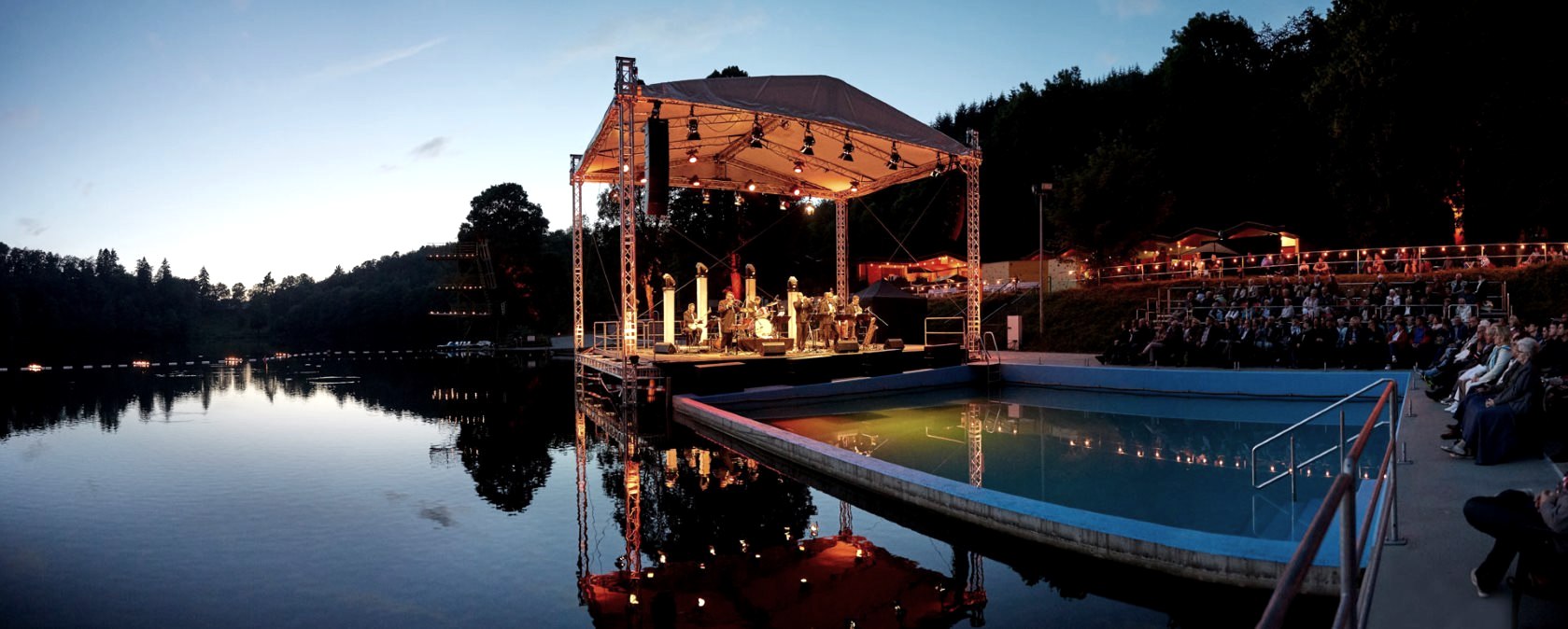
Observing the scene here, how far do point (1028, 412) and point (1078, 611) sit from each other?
8.38 m

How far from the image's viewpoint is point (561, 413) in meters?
14.0

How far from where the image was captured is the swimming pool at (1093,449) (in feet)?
17.0

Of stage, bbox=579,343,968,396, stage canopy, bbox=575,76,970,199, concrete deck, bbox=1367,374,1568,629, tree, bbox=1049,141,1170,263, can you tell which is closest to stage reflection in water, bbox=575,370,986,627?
concrete deck, bbox=1367,374,1568,629

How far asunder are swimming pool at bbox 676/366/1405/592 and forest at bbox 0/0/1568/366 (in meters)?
6.16

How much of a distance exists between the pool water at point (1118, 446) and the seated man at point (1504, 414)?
3.49 ft

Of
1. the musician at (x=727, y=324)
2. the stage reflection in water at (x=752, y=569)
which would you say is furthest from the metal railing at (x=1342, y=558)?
the musician at (x=727, y=324)

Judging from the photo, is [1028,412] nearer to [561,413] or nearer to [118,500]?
[561,413]

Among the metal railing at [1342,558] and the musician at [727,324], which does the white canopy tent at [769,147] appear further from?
the metal railing at [1342,558]

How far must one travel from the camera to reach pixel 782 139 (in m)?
16.9

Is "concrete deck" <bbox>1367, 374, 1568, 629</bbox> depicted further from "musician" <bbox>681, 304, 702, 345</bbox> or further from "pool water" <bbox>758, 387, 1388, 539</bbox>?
"musician" <bbox>681, 304, 702, 345</bbox>

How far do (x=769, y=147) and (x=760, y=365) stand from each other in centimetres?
597

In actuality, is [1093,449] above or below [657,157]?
below

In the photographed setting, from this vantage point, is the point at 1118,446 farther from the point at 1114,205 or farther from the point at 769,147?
the point at 1114,205

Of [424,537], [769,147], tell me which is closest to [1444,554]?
[424,537]
